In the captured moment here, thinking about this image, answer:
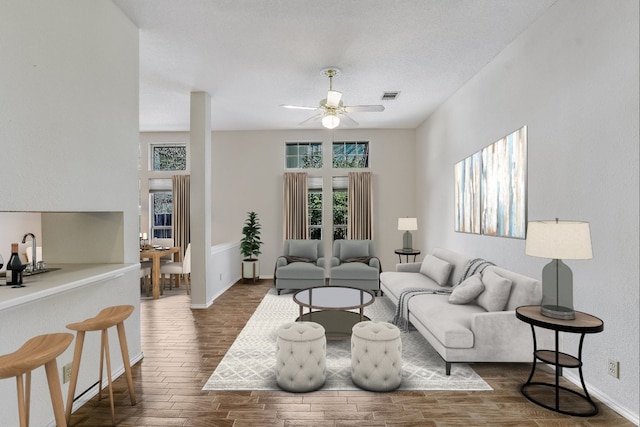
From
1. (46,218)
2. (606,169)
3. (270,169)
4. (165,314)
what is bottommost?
(165,314)

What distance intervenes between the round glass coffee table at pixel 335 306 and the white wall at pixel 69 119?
5.93 feet

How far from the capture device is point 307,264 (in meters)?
6.11

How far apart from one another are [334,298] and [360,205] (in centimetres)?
362

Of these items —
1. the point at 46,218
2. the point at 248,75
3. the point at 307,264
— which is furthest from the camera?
the point at 307,264

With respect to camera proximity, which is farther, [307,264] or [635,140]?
[307,264]

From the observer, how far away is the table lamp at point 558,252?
229 centimetres

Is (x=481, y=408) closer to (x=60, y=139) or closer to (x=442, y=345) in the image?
(x=442, y=345)

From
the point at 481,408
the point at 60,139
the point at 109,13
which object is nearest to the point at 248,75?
the point at 109,13

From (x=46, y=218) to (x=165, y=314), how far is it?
7.20 feet

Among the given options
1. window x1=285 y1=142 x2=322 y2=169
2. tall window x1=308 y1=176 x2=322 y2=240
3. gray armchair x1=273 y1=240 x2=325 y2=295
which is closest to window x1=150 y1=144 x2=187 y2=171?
window x1=285 y1=142 x2=322 y2=169

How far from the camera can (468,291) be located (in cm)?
345

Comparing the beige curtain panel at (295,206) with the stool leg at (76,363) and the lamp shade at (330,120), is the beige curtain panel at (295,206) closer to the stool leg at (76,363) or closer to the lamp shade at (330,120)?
the lamp shade at (330,120)

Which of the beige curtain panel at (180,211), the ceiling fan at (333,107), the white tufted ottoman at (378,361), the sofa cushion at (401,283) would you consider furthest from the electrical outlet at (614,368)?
the beige curtain panel at (180,211)

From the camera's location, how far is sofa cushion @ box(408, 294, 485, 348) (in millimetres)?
2865
